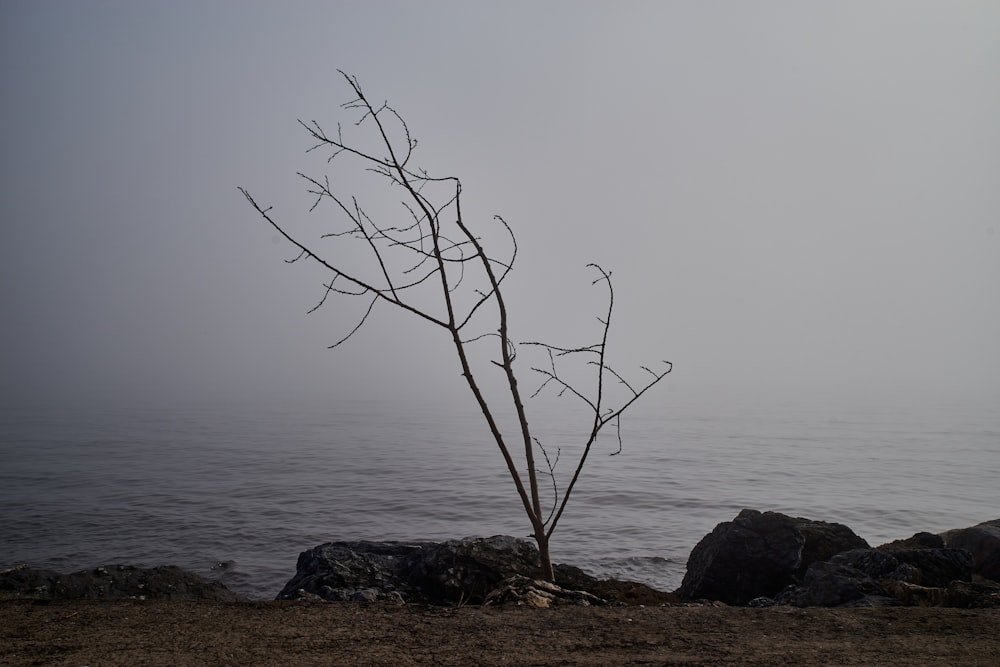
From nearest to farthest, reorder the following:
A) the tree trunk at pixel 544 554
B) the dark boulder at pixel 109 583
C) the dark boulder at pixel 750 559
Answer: the tree trunk at pixel 544 554 < the dark boulder at pixel 109 583 < the dark boulder at pixel 750 559

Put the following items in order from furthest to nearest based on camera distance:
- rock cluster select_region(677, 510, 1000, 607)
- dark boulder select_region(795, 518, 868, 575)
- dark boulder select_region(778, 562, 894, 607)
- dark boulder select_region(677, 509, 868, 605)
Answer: dark boulder select_region(795, 518, 868, 575)
dark boulder select_region(677, 509, 868, 605)
rock cluster select_region(677, 510, 1000, 607)
dark boulder select_region(778, 562, 894, 607)

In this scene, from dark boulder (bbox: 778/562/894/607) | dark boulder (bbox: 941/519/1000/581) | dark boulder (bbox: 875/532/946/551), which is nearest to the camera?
dark boulder (bbox: 778/562/894/607)

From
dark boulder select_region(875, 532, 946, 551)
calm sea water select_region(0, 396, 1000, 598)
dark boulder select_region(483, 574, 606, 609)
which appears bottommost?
calm sea water select_region(0, 396, 1000, 598)

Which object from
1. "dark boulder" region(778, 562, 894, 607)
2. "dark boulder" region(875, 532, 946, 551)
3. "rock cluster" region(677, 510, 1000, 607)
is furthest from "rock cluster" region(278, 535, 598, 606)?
"dark boulder" region(875, 532, 946, 551)

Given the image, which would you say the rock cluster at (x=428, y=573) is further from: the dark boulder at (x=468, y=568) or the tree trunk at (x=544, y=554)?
the tree trunk at (x=544, y=554)

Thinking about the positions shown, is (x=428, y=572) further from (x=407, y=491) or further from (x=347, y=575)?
(x=407, y=491)

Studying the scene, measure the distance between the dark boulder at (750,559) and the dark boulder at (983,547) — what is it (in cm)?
119

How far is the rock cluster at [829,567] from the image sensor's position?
5223mm

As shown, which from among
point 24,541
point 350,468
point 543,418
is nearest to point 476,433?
point 543,418

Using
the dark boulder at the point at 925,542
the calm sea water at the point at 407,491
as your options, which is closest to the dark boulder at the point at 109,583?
the calm sea water at the point at 407,491

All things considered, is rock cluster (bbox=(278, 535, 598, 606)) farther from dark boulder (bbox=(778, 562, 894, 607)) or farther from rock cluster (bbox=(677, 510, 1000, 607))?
dark boulder (bbox=(778, 562, 894, 607))

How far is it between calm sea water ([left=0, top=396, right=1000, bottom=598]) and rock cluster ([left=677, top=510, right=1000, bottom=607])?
72.1 inches

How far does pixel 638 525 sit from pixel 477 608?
8020 millimetres

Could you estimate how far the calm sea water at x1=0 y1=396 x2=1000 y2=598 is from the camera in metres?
10.2
